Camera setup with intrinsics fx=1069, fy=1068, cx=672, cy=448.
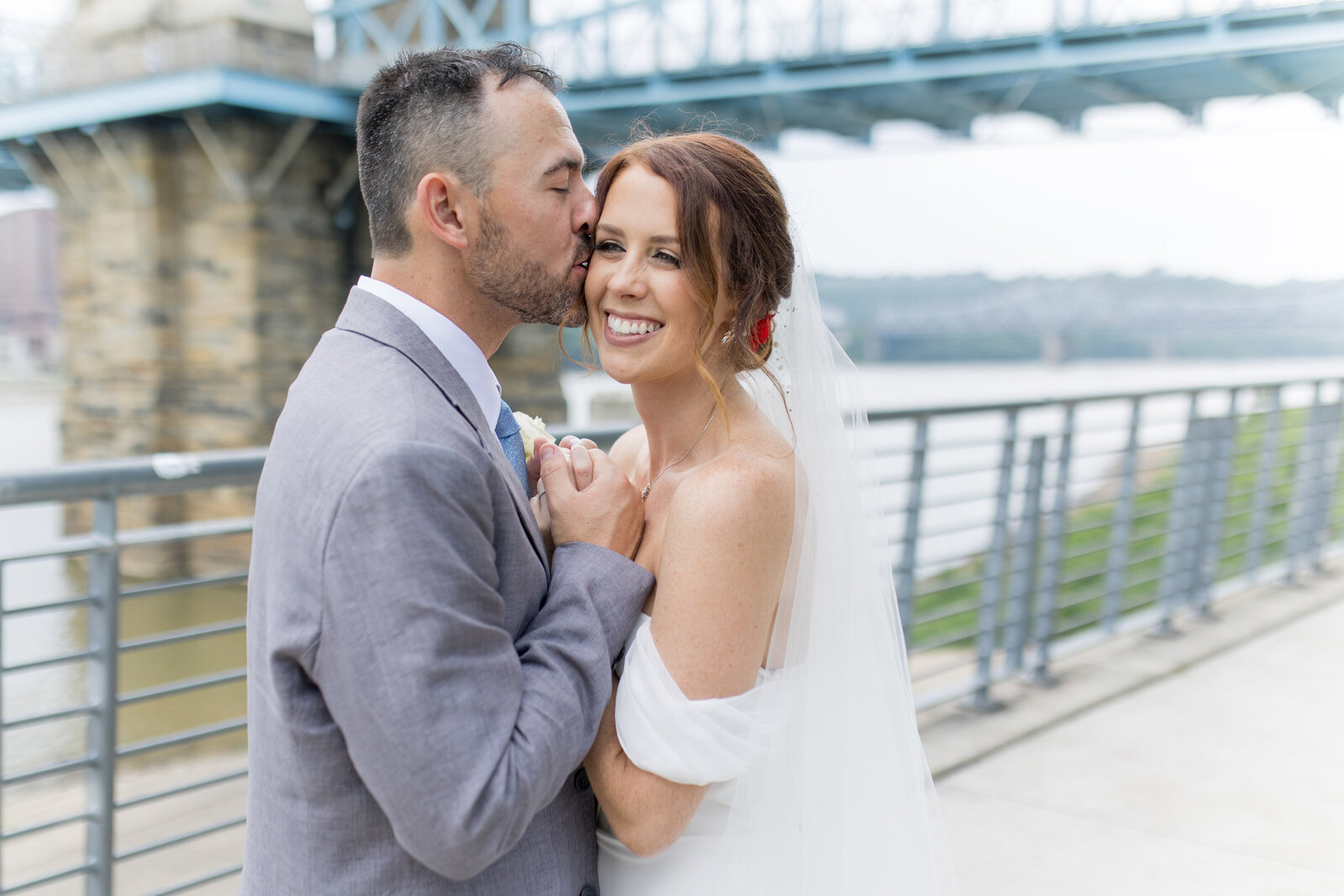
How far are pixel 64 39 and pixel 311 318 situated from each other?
870 cm

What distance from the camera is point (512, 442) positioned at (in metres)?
1.48

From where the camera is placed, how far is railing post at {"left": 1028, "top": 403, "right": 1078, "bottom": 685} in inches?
171

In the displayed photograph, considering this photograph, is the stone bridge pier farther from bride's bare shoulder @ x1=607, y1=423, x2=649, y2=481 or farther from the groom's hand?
the groom's hand

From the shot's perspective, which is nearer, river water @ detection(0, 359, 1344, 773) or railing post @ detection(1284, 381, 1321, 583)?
river water @ detection(0, 359, 1344, 773)

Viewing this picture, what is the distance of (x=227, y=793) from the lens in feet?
12.7

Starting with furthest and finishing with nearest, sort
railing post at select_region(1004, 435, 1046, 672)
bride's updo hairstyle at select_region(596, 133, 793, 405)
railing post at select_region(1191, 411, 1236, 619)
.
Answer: railing post at select_region(1191, 411, 1236, 619) < railing post at select_region(1004, 435, 1046, 672) < bride's updo hairstyle at select_region(596, 133, 793, 405)

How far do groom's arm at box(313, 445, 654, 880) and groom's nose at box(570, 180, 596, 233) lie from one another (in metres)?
0.45

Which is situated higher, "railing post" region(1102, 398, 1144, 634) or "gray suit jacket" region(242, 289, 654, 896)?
"gray suit jacket" region(242, 289, 654, 896)

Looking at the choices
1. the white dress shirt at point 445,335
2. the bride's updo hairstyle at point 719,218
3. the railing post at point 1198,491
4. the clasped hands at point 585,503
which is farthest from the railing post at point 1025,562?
the white dress shirt at point 445,335

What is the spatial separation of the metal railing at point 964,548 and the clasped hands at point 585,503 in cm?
115

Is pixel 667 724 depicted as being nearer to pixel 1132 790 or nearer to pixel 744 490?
pixel 744 490

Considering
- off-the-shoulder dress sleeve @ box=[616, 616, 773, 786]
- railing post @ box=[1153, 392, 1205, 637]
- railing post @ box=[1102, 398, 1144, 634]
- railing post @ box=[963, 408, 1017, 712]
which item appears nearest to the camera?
off-the-shoulder dress sleeve @ box=[616, 616, 773, 786]

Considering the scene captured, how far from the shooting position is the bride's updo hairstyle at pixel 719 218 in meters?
1.44

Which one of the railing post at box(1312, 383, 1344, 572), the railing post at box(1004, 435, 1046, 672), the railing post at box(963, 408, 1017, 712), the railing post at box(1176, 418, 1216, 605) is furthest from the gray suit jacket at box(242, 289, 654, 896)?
the railing post at box(1312, 383, 1344, 572)
